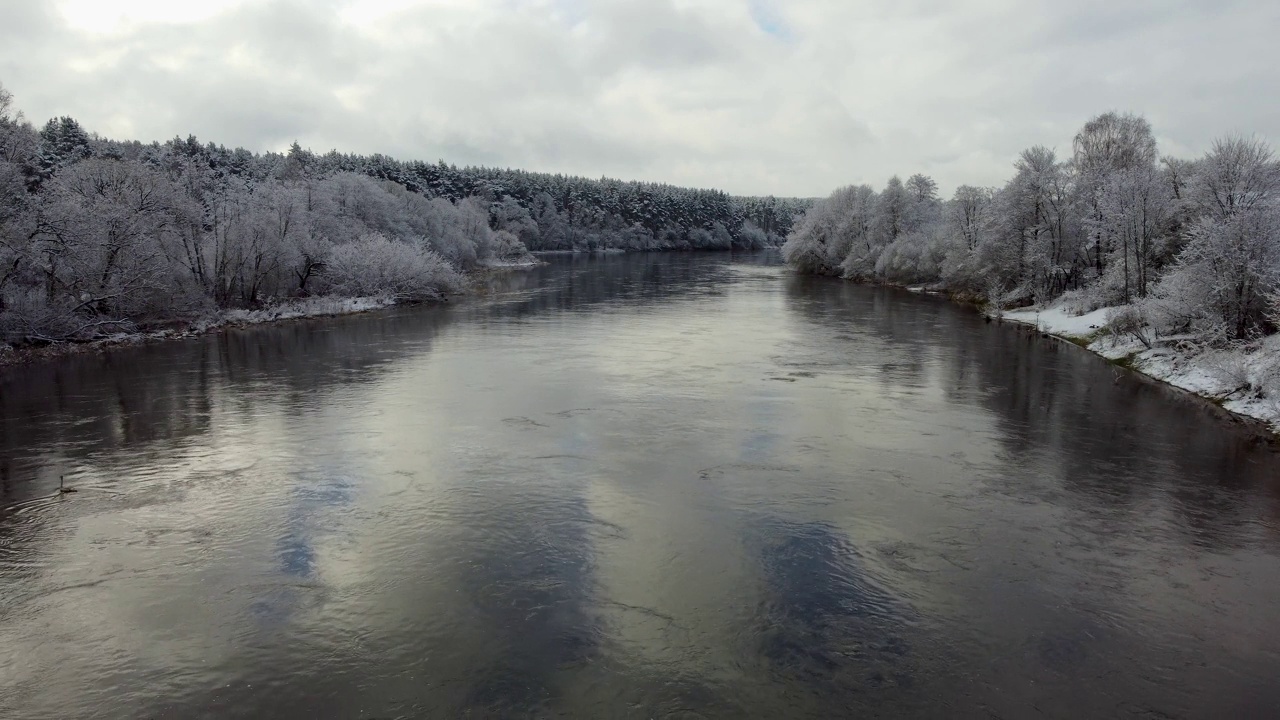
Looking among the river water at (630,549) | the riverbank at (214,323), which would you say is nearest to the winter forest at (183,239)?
the riverbank at (214,323)

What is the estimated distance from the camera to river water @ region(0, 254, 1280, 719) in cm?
1084

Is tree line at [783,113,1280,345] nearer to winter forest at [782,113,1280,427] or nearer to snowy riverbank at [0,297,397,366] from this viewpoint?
winter forest at [782,113,1280,427]

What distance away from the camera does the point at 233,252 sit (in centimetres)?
4894

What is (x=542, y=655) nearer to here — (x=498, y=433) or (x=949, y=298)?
(x=498, y=433)

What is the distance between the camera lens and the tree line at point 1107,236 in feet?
100

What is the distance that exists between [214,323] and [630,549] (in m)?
38.9

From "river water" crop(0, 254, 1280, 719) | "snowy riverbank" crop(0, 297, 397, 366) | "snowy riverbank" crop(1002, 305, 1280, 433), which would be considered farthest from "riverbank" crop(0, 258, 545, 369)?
"snowy riverbank" crop(1002, 305, 1280, 433)

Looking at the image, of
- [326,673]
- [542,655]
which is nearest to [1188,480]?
[542,655]

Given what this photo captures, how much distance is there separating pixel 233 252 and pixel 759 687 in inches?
1927

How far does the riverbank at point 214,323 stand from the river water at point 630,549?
4.76m

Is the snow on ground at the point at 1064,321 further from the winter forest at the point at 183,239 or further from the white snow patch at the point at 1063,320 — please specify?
the winter forest at the point at 183,239

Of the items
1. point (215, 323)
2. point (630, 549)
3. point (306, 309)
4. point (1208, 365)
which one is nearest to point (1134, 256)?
point (1208, 365)

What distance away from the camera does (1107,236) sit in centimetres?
4528

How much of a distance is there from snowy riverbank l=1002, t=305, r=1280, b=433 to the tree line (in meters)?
1.00
